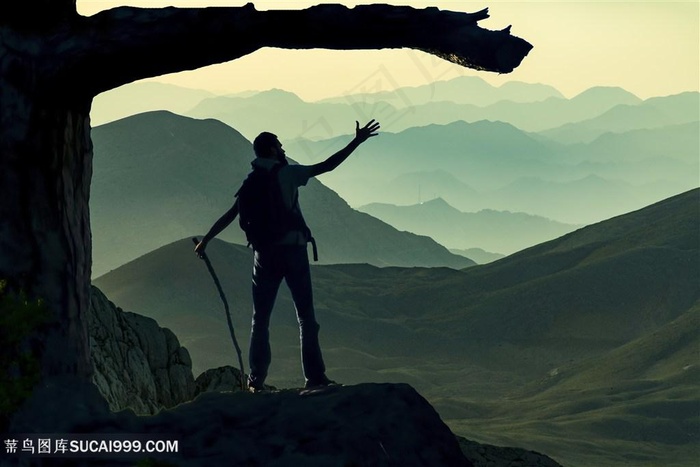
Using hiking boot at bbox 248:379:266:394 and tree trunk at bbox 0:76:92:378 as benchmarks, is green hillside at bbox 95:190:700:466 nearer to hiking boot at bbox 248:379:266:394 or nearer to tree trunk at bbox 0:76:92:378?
hiking boot at bbox 248:379:266:394

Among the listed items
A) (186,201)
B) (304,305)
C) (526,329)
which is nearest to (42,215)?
(304,305)

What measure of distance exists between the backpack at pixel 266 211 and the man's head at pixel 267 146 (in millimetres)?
128

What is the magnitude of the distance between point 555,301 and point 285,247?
146 feet

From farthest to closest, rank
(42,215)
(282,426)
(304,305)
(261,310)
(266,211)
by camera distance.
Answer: (261,310) → (304,305) → (266,211) → (42,215) → (282,426)

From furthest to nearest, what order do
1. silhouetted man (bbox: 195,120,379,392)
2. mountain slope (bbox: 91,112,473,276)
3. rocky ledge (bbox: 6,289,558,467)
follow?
mountain slope (bbox: 91,112,473,276) → silhouetted man (bbox: 195,120,379,392) → rocky ledge (bbox: 6,289,558,467)

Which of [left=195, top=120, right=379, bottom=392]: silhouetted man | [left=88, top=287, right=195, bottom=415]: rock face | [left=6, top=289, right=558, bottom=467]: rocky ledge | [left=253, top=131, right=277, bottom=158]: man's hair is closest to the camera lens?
[left=6, top=289, right=558, bottom=467]: rocky ledge

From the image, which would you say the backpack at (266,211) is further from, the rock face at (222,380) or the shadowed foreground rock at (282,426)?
the rock face at (222,380)

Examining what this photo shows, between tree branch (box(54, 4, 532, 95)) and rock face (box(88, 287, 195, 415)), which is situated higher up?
tree branch (box(54, 4, 532, 95))

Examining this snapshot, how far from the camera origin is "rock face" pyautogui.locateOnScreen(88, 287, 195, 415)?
1355 cm

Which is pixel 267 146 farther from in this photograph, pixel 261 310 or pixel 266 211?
pixel 261 310

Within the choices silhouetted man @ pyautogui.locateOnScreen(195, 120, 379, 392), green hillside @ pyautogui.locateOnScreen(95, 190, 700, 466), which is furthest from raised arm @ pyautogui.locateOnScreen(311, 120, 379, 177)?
green hillside @ pyautogui.locateOnScreen(95, 190, 700, 466)

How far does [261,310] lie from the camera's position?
918cm

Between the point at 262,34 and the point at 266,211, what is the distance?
1.41 metres

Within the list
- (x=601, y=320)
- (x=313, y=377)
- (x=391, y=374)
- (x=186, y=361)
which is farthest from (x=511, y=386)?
(x=313, y=377)
